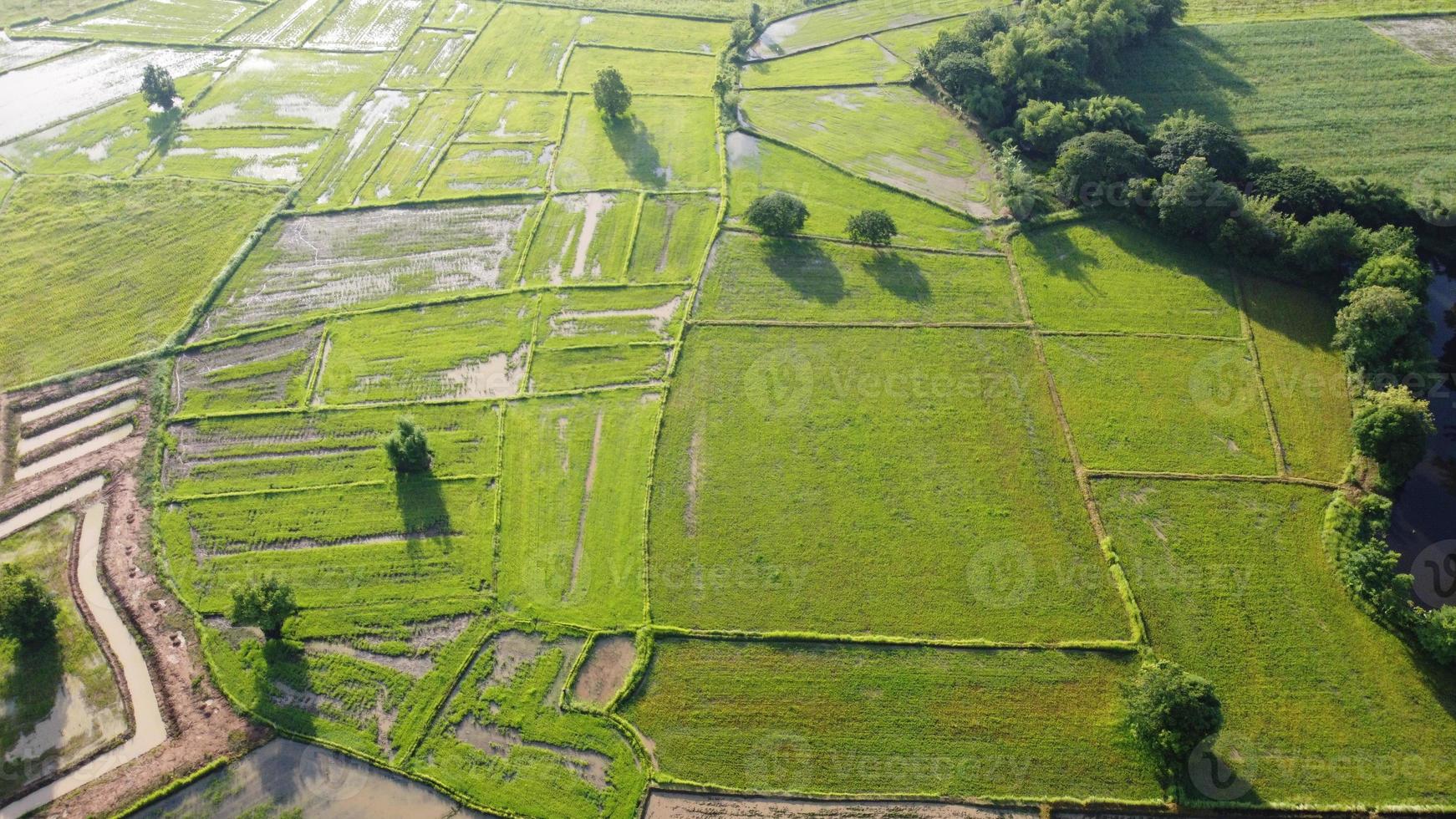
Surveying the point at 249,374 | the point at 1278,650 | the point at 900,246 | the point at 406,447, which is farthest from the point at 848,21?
the point at 1278,650

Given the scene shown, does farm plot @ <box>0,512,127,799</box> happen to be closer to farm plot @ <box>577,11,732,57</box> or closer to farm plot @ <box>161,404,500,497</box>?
farm plot @ <box>161,404,500,497</box>

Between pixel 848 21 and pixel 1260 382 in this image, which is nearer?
pixel 1260 382

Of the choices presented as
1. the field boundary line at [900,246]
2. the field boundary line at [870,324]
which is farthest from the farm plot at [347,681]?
the field boundary line at [900,246]

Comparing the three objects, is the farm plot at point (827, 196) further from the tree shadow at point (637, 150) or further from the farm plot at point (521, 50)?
the farm plot at point (521, 50)

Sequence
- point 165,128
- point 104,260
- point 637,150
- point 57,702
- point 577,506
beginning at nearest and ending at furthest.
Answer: point 57,702, point 577,506, point 104,260, point 637,150, point 165,128

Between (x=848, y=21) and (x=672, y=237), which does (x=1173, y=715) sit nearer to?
(x=672, y=237)
